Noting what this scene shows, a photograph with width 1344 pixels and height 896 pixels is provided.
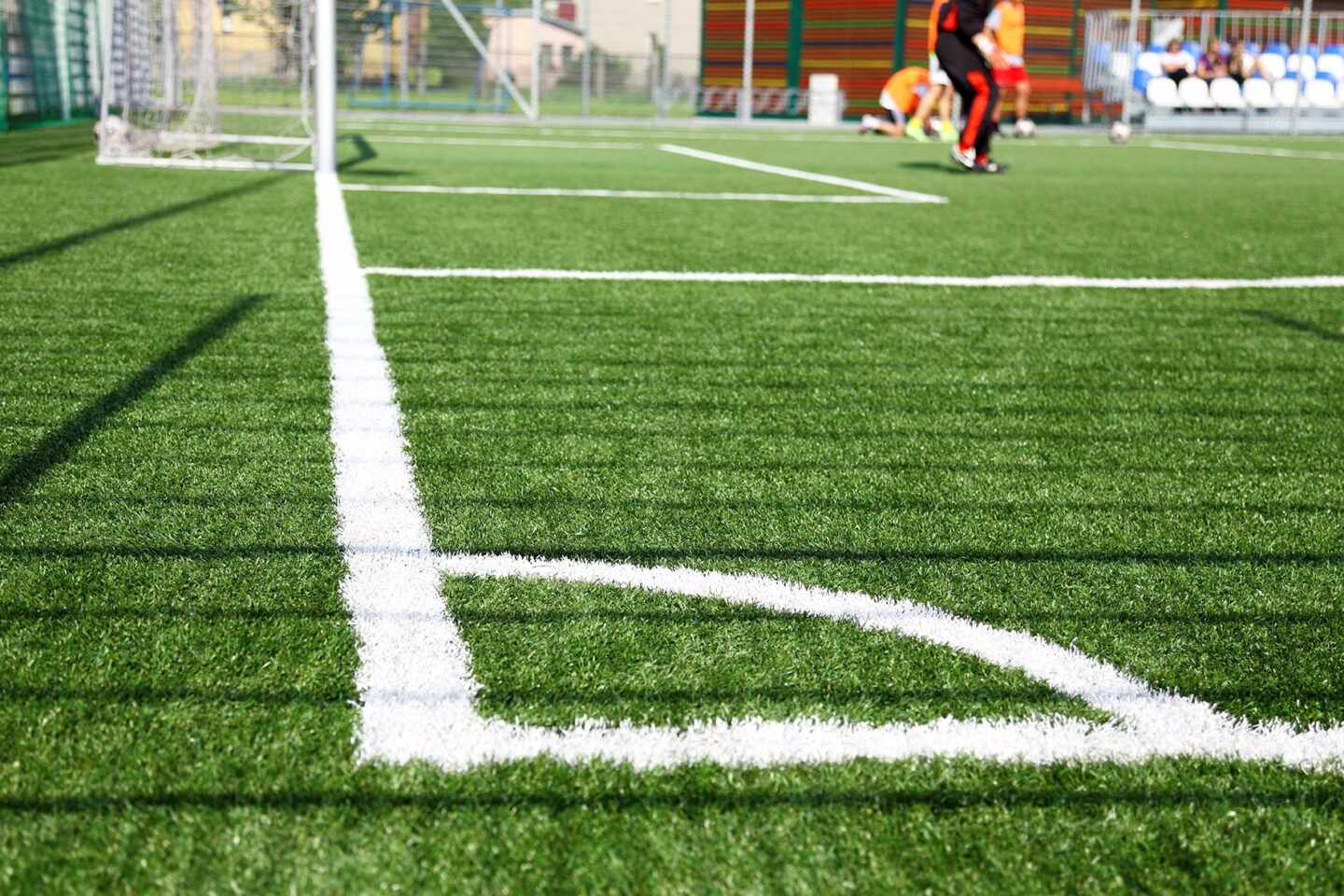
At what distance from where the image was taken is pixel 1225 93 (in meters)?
25.8

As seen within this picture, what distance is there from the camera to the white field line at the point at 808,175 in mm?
9914

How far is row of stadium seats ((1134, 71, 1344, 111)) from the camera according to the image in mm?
25594

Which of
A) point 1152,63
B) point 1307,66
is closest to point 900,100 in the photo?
point 1152,63

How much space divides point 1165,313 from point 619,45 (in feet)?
84.3

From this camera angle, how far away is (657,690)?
1896 millimetres

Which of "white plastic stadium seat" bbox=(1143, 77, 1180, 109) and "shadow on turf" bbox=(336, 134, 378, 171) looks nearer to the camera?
"shadow on turf" bbox=(336, 134, 378, 171)

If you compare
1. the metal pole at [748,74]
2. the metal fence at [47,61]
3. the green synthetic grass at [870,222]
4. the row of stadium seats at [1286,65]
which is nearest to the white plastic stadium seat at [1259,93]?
the row of stadium seats at [1286,65]

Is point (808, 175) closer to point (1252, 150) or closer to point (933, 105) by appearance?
point (933, 105)

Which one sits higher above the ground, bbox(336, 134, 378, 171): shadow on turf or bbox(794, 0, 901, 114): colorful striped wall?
bbox(794, 0, 901, 114): colorful striped wall

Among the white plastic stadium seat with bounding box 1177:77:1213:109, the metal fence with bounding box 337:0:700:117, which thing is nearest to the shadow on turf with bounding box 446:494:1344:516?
the metal fence with bounding box 337:0:700:117

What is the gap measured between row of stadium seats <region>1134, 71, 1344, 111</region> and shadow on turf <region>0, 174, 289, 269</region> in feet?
67.1

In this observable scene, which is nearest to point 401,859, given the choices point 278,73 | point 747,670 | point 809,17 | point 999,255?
point 747,670

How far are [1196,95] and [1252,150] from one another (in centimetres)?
823

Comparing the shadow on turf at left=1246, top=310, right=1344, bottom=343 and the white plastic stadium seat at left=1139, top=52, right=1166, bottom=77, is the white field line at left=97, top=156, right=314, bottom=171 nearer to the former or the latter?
the shadow on turf at left=1246, top=310, right=1344, bottom=343
